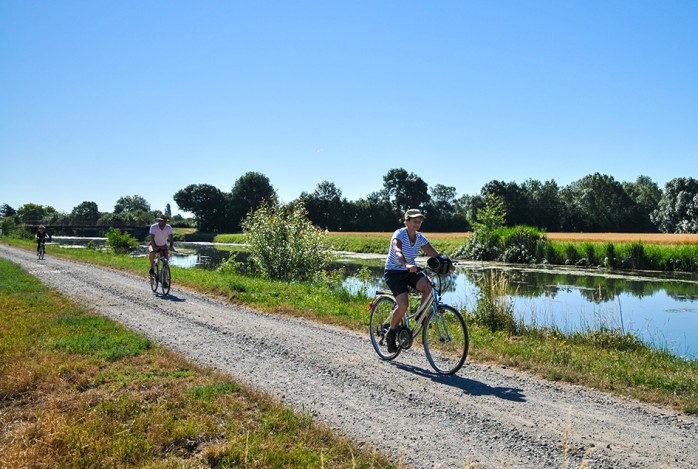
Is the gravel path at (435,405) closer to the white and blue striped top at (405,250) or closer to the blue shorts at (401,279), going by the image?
the blue shorts at (401,279)

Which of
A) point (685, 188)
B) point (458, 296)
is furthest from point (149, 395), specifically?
point (685, 188)

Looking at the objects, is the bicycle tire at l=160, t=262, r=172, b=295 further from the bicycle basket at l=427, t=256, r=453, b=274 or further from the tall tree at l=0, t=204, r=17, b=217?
the tall tree at l=0, t=204, r=17, b=217

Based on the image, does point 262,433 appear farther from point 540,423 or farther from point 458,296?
point 458,296

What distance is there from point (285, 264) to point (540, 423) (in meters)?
17.0

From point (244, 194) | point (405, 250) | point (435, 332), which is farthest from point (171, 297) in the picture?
point (244, 194)

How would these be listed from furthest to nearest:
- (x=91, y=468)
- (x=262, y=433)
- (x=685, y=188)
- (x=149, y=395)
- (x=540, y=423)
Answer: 1. (x=685, y=188)
2. (x=149, y=395)
3. (x=540, y=423)
4. (x=262, y=433)
5. (x=91, y=468)

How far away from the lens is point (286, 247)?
2158 centimetres

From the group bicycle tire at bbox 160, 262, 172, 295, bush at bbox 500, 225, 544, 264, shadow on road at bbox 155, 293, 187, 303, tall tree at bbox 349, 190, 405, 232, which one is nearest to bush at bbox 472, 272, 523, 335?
shadow on road at bbox 155, 293, 187, 303

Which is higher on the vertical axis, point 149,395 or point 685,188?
point 685,188

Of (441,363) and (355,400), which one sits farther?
(441,363)

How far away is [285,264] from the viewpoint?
21469 millimetres

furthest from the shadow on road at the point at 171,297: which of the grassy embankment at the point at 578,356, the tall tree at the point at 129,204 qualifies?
the tall tree at the point at 129,204

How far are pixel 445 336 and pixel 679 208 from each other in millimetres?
70771

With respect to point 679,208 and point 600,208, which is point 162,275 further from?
point 600,208
